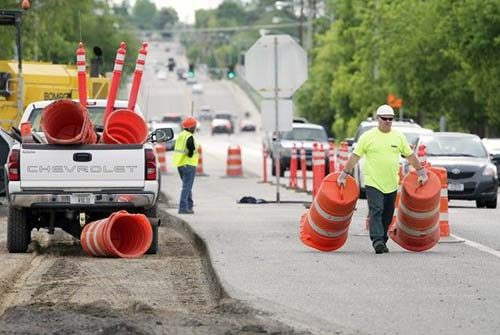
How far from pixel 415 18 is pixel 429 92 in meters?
2.96

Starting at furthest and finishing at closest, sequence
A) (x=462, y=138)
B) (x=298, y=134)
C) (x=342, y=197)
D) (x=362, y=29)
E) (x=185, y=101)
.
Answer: (x=185, y=101), (x=362, y=29), (x=298, y=134), (x=462, y=138), (x=342, y=197)

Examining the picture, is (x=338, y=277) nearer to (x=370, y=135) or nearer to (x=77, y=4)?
(x=370, y=135)

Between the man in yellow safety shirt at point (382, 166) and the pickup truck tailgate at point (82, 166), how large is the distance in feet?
8.42

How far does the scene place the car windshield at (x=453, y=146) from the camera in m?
31.2

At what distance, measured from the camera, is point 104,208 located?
1806cm

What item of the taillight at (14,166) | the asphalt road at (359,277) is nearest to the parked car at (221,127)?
the asphalt road at (359,277)

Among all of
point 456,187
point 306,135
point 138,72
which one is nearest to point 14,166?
point 138,72

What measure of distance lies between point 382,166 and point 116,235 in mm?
3396

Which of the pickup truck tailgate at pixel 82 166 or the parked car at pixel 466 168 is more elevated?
the pickup truck tailgate at pixel 82 166

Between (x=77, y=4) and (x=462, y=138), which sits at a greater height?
(x=77, y=4)

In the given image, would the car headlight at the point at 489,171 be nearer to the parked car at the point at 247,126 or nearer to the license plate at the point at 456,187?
the license plate at the point at 456,187

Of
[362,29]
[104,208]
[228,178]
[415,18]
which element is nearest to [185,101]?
[362,29]

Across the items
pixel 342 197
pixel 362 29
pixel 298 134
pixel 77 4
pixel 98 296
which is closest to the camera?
pixel 98 296

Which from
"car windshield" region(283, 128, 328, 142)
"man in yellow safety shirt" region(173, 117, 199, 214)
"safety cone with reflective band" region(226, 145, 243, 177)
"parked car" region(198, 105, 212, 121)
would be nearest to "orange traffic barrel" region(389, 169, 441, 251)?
"man in yellow safety shirt" region(173, 117, 199, 214)
